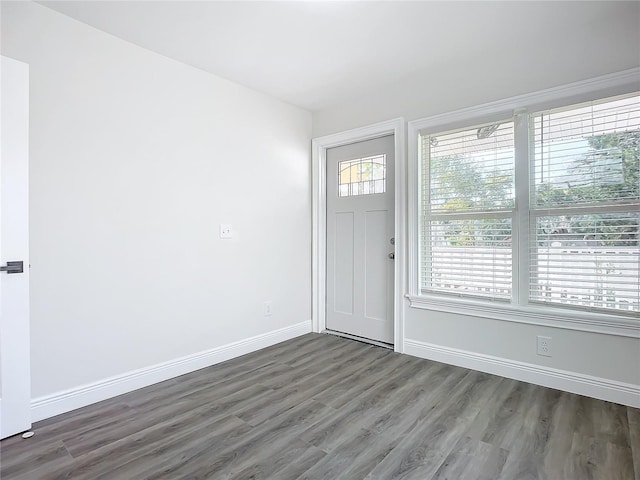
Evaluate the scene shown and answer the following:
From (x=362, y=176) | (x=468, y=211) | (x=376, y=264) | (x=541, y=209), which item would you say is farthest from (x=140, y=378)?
(x=541, y=209)

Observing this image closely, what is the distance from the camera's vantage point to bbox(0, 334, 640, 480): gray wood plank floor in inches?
65.0

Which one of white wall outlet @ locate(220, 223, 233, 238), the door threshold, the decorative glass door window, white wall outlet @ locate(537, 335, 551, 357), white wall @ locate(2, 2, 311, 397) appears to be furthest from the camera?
the decorative glass door window

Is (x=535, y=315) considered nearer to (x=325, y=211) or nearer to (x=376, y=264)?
(x=376, y=264)

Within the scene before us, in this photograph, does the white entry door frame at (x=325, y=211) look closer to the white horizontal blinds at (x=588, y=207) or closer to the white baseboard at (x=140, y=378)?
the white baseboard at (x=140, y=378)

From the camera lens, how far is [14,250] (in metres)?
1.91

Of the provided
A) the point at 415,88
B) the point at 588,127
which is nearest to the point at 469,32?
the point at 415,88

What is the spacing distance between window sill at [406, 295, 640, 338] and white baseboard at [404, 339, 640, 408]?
0.32 metres

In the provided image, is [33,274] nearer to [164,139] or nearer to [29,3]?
[164,139]

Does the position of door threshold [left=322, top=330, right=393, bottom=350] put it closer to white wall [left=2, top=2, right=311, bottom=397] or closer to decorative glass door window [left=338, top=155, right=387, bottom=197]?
white wall [left=2, top=2, right=311, bottom=397]

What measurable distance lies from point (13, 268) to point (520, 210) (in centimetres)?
326

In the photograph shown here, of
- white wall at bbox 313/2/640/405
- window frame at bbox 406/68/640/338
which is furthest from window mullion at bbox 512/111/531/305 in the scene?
white wall at bbox 313/2/640/405

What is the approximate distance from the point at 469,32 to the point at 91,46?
8.32 ft

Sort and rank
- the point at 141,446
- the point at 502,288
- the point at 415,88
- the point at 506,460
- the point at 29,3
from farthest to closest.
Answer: the point at 415,88
the point at 502,288
the point at 29,3
the point at 141,446
the point at 506,460

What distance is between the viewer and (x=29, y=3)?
6.72 ft
